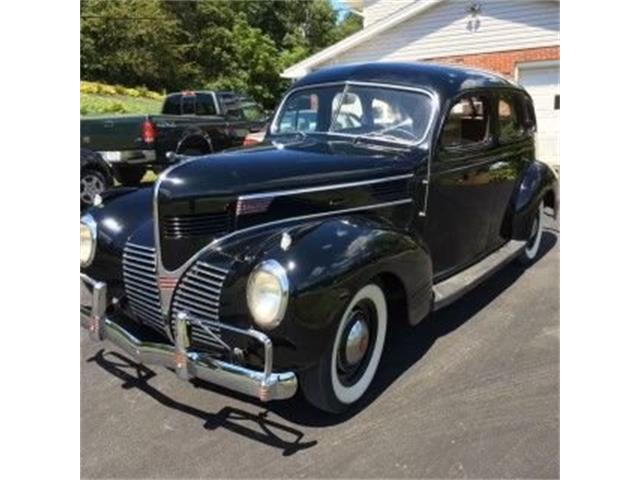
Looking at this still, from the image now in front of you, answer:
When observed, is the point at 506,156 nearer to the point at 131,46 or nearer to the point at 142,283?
the point at 142,283

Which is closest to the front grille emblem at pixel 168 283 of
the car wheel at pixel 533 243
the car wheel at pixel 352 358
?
the car wheel at pixel 352 358

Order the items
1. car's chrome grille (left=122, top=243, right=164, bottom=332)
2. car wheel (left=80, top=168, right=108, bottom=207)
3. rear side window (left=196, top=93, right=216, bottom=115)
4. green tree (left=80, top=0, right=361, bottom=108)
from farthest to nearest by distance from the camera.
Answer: green tree (left=80, top=0, right=361, bottom=108) < rear side window (left=196, top=93, right=216, bottom=115) < car wheel (left=80, top=168, right=108, bottom=207) < car's chrome grille (left=122, top=243, right=164, bottom=332)

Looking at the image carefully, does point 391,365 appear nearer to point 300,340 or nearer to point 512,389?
point 512,389

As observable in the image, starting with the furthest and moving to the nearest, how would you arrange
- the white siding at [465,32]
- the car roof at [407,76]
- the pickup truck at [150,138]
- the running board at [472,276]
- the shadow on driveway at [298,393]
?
the white siding at [465,32] → the pickup truck at [150,138] → the car roof at [407,76] → the running board at [472,276] → the shadow on driveway at [298,393]

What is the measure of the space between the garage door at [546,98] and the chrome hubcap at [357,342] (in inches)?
432

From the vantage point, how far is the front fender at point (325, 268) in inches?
114

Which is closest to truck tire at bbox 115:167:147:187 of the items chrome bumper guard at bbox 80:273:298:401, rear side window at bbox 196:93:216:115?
rear side window at bbox 196:93:216:115

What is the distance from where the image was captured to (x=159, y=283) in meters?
3.33

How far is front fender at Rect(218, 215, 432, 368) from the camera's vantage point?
9.48 feet

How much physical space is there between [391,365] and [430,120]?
5.52 feet

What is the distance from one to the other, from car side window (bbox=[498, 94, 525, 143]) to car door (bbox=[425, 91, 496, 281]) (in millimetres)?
194

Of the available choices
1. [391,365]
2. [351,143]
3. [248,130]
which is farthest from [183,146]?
[391,365]

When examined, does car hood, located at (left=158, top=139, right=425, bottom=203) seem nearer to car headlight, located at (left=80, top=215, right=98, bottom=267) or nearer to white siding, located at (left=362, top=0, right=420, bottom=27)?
car headlight, located at (left=80, top=215, right=98, bottom=267)

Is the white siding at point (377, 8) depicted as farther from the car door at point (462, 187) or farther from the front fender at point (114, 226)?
the front fender at point (114, 226)
